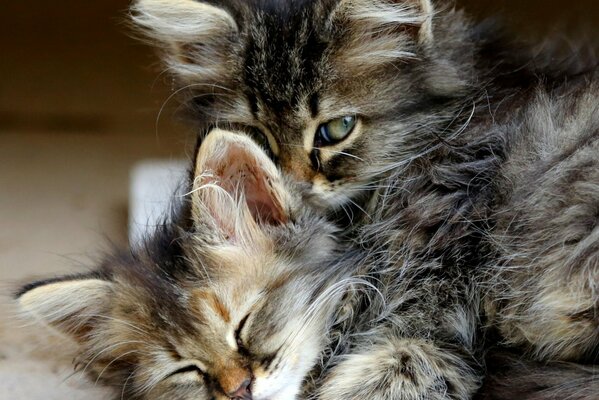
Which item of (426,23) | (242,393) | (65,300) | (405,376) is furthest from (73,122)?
(405,376)

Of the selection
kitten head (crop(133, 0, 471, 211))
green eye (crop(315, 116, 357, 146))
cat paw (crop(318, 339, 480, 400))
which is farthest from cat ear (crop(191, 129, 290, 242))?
cat paw (crop(318, 339, 480, 400))

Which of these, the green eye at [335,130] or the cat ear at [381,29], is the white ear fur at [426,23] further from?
the green eye at [335,130]

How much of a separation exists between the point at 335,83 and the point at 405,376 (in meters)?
0.75

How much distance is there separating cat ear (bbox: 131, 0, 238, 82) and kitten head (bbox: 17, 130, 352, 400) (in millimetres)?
463

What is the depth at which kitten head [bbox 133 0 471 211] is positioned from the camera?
202 centimetres

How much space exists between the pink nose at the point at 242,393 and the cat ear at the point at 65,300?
15.8 inches

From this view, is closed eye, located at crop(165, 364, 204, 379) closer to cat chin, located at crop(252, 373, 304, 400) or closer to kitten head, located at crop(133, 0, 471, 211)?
cat chin, located at crop(252, 373, 304, 400)

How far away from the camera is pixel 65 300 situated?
1.86 meters

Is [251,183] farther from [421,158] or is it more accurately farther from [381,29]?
[381,29]

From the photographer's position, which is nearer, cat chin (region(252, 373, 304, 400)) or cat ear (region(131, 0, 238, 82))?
cat chin (region(252, 373, 304, 400))

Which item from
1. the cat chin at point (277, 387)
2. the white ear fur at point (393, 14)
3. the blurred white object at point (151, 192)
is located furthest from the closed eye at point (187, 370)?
the white ear fur at point (393, 14)

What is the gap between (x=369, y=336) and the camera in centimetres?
179

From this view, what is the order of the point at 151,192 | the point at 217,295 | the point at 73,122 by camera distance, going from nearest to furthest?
the point at 217,295, the point at 151,192, the point at 73,122

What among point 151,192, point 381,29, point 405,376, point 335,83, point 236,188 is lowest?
point 151,192
